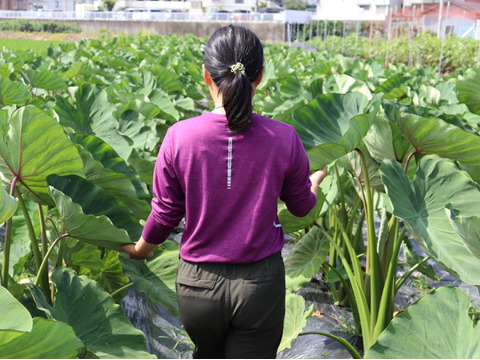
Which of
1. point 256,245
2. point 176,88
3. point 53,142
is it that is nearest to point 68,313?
point 53,142

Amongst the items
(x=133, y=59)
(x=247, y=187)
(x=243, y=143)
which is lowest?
(x=133, y=59)

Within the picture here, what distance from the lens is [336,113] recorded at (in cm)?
228

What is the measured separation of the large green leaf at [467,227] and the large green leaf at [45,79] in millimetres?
3309

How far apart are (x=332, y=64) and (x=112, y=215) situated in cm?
551

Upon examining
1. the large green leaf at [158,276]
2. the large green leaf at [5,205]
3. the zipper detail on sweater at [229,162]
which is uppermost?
the zipper detail on sweater at [229,162]

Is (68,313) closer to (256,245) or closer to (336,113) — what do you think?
(256,245)

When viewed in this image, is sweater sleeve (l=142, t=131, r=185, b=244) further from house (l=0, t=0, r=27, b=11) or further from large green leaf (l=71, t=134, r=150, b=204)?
house (l=0, t=0, r=27, b=11)

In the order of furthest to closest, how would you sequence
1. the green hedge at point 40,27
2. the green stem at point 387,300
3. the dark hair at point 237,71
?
the green hedge at point 40,27, the green stem at point 387,300, the dark hair at point 237,71

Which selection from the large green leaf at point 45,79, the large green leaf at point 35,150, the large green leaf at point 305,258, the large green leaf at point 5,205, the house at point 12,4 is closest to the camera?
the large green leaf at point 5,205

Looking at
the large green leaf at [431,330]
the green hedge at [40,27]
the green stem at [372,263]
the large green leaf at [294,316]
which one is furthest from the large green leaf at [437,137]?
the green hedge at [40,27]

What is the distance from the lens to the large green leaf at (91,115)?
271 cm

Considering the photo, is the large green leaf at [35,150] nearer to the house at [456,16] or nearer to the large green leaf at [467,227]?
the large green leaf at [467,227]

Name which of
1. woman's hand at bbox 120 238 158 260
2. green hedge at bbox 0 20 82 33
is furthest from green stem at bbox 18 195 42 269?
green hedge at bbox 0 20 82 33

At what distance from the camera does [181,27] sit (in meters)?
29.8
